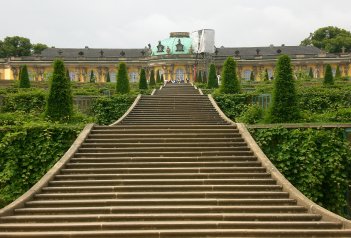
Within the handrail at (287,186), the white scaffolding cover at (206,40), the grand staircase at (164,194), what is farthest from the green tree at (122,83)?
the white scaffolding cover at (206,40)

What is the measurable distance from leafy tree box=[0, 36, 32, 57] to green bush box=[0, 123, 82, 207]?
251ft

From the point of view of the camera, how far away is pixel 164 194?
11461 millimetres

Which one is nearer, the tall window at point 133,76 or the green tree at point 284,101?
the green tree at point 284,101

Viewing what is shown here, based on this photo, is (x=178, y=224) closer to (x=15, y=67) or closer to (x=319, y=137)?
(x=319, y=137)

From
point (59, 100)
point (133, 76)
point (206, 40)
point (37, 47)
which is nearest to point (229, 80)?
Result: point (59, 100)

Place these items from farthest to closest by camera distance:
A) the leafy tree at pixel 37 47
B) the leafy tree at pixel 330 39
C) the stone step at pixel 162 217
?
the leafy tree at pixel 37 47 → the leafy tree at pixel 330 39 → the stone step at pixel 162 217

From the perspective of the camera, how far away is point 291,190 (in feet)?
37.3

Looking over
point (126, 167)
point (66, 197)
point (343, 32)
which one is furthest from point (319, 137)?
point (343, 32)

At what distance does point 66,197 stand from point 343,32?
7939cm

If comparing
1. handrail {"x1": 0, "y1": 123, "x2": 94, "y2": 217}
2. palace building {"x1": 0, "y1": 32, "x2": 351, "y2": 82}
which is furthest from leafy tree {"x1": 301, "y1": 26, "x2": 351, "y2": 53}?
handrail {"x1": 0, "y1": 123, "x2": 94, "y2": 217}

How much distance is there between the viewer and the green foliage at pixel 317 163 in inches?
531

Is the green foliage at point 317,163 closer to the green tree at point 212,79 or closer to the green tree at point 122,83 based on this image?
the green tree at point 122,83

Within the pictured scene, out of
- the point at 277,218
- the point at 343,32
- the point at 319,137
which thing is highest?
the point at 343,32

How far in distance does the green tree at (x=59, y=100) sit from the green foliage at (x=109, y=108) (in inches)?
201
